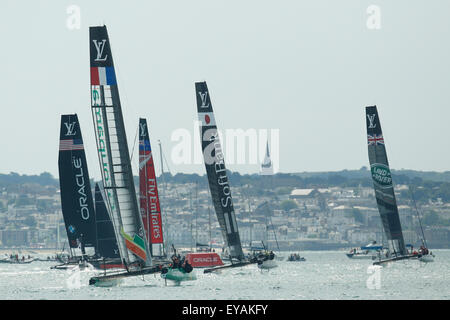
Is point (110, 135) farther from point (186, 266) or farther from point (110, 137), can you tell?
point (186, 266)

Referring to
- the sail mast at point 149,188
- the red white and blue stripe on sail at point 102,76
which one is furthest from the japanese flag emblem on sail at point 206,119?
the red white and blue stripe on sail at point 102,76

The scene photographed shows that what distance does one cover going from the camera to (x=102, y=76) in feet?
128

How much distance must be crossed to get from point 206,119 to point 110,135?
14066 mm

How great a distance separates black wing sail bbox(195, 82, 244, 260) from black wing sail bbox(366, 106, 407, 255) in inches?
523

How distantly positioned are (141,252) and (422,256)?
32920 millimetres

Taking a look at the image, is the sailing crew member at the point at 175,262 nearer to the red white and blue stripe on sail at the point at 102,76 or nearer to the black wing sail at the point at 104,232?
the black wing sail at the point at 104,232

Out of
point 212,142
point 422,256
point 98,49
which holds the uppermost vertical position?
point 98,49

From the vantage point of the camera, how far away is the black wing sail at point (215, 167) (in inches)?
2066

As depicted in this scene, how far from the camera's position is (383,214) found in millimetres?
64438

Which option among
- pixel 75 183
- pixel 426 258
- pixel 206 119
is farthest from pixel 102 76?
pixel 426 258

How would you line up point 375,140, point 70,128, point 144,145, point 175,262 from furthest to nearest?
1. point 375,140
2. point 144,145
3. point 70,128
4. point 175,262

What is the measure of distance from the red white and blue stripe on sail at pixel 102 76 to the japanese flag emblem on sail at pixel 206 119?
1382 centimetres
